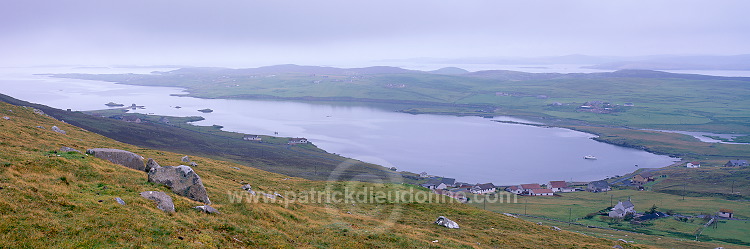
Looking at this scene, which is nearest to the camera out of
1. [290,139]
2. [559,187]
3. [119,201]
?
[119,201]

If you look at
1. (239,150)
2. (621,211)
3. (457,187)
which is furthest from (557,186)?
(239,150)

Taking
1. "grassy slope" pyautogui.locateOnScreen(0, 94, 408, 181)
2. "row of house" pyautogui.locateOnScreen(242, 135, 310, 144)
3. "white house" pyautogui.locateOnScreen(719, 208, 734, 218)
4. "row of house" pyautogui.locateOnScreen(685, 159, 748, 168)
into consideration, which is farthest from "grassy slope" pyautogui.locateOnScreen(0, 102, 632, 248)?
"row of house" pyautogui.locateOnScreen(685, 159, 748, 168)

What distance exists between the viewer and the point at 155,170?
2045 centimetres

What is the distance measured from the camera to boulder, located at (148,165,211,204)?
19.7 metres

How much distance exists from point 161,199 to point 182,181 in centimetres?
243

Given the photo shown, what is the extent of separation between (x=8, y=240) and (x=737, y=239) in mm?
62776

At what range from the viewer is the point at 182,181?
65.1ft

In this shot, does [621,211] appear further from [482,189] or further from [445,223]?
[445,223]

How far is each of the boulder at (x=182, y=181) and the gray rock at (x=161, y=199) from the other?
1.74 meters

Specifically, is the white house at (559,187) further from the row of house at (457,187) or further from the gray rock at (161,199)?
the gray rock at (161,199)

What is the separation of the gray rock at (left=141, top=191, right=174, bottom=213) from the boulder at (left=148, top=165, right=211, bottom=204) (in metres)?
1.74

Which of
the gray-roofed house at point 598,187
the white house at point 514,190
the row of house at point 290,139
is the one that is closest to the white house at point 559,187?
the gray-roofed house at point 598,187

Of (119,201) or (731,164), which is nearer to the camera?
(119,201)

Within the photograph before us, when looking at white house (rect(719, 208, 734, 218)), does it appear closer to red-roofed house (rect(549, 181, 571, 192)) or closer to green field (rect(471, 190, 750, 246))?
green field (rect(471, 190, 750, 246))
